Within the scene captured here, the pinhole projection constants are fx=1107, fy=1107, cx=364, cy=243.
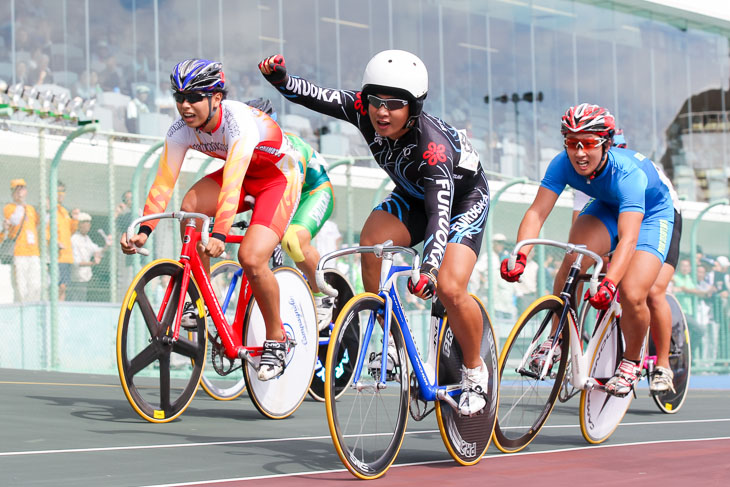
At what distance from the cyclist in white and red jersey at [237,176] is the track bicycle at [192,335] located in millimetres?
164

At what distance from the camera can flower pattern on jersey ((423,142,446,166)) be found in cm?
544

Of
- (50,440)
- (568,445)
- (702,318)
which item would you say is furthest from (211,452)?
(702,318)

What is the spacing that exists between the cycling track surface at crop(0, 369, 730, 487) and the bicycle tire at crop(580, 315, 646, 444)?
11 centimetres

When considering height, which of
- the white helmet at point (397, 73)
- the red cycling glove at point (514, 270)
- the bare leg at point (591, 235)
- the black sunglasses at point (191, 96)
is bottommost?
the red cycling glove at point (514, 270)

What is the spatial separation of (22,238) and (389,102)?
265 inches

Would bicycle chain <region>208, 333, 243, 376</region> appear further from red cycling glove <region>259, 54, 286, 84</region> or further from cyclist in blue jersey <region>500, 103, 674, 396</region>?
cyclist in blue jersey <region>500, 103, 674, 396</region>

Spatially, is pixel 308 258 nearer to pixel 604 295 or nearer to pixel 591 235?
pixel 591 235

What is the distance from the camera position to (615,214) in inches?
272

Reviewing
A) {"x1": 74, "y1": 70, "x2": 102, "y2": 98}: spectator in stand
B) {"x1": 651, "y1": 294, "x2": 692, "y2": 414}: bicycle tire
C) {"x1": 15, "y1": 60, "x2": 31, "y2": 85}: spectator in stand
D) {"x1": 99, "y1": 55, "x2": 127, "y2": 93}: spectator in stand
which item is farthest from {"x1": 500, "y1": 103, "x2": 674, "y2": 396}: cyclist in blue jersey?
{"x1": 99, "y1": 55, "x2": 127, "y2": 93}: spectator in stand

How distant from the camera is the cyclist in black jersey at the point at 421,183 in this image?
17.4 feet

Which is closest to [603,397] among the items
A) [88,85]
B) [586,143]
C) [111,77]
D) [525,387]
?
[525,387]

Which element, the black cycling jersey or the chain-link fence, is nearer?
the black cycling jersey

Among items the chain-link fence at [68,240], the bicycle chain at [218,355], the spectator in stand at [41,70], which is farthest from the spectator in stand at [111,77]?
the bicycle chain at [218,355]

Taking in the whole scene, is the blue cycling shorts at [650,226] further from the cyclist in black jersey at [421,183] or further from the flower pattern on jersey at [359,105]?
the flower pattern on jersey at [359,105]
